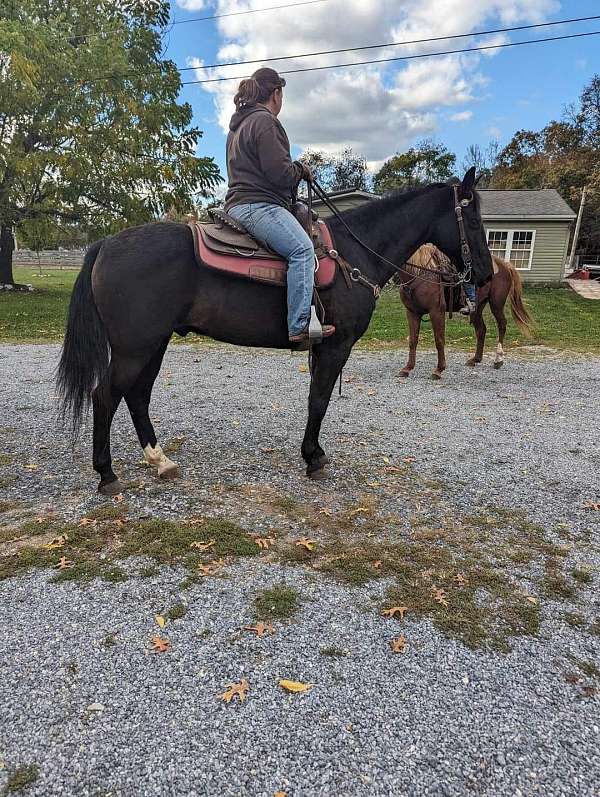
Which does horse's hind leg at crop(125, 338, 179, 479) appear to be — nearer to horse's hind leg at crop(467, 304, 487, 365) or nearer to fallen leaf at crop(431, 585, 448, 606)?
fallen leaf at crop(431, 585, 448, 606)

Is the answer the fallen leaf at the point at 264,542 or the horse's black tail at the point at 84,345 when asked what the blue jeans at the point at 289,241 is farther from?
the fallen leaf at the point at 264,542

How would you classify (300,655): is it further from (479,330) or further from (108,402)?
(479,330)

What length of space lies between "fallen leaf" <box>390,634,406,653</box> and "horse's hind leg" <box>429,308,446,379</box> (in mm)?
5714

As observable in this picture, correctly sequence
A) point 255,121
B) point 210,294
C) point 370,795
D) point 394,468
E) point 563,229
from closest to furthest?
point 370,795, point 255,121, point 210,294, point 394,468, point 563,229

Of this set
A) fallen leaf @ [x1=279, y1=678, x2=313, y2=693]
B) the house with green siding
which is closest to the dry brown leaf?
fallen leaf @ [x1=279, y1=678, x2=313, y2=693]

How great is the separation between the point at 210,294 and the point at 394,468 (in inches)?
83.8

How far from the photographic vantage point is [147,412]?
3826 millimetres

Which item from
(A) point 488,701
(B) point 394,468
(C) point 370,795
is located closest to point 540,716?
(A) point 488,701

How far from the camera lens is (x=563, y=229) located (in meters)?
21.2

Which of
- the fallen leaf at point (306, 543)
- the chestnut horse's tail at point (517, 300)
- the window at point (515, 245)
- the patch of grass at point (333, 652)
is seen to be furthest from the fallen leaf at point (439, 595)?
the window at point (515, 245)

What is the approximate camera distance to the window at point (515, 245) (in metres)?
21.6

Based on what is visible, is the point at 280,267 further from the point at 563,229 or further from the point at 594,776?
the point at 563,229

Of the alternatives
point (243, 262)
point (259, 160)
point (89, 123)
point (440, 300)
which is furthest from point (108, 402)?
point (89, 123)

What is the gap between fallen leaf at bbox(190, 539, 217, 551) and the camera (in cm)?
290
